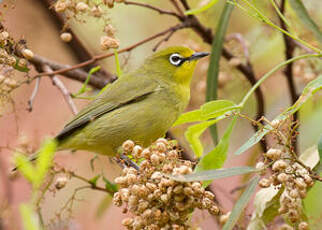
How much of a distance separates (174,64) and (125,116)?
2.40 ft

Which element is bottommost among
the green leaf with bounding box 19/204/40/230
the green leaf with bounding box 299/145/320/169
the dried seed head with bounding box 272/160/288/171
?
the green leaf with bounding box 299/145/320/169

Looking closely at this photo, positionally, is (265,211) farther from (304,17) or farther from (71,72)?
(71,72)

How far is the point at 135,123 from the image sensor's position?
10.4ft

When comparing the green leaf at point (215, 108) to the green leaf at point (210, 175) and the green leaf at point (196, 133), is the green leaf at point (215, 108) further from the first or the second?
the green leaf at point (210, 175)

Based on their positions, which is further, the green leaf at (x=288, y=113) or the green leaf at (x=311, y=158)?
the green leaf at (x=311, y=158)

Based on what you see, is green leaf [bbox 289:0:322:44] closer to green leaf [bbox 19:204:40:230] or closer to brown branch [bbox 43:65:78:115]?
brown branch [bbox 43:65:78:115]

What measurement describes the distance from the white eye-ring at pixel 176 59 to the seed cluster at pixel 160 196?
78.1 inches

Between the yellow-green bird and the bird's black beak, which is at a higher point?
the bird's black beak

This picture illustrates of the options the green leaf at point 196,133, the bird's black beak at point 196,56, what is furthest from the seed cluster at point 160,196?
the bird's black beak at point 196,56

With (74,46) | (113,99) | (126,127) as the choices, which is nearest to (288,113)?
(126,127)

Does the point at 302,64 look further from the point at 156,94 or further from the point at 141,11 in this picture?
the point at 141,11

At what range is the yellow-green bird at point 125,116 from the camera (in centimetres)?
316

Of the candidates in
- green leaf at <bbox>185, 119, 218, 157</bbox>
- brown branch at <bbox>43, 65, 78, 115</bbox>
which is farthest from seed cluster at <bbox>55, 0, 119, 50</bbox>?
green leaf at <bbox>185, 119, 218, 157</bbox>

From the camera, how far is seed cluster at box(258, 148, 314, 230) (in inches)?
64.2
